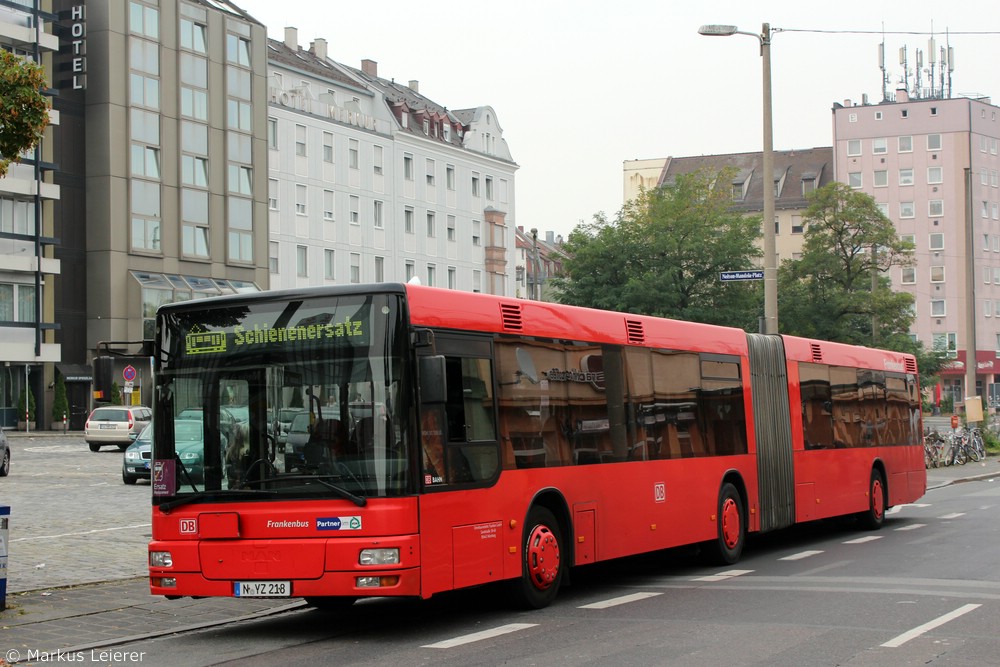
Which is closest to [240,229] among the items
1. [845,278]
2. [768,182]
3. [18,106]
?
[845,278]

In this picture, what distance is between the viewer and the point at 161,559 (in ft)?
35.7

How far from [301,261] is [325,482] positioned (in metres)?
66.1

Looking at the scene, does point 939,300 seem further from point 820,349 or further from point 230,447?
point 230,447

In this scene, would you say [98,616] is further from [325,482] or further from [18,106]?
[18,106]

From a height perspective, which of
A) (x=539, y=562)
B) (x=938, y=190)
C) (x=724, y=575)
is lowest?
(x=724, y=575)

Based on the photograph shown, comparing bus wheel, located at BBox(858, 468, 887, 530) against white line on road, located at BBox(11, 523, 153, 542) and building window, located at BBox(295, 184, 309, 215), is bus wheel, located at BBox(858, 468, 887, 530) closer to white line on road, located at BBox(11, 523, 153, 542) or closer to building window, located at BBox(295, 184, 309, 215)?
white line on road, located at BBox(11, 523, 153, 542)

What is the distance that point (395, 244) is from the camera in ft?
266

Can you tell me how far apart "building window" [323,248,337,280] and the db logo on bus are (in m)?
62.9

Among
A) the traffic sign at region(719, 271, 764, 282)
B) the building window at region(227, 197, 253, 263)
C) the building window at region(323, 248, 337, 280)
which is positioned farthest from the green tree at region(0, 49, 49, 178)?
the building window at region(323, 248, 337, 280)

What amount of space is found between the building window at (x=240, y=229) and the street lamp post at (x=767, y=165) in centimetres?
5022

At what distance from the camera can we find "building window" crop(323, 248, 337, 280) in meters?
76.4

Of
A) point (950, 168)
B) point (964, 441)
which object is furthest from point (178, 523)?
point (950, 168)

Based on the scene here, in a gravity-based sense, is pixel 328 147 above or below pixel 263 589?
above

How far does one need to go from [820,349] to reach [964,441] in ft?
85.4
